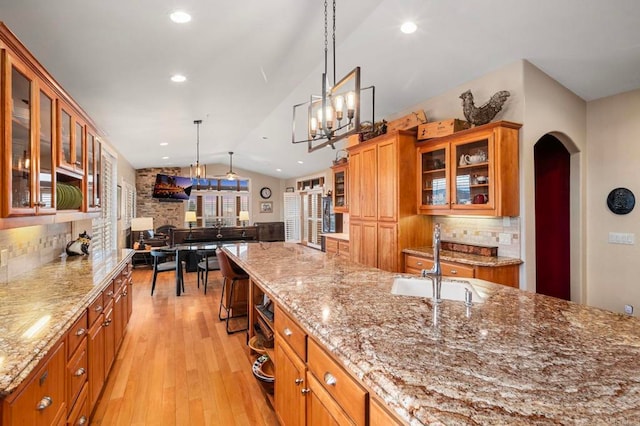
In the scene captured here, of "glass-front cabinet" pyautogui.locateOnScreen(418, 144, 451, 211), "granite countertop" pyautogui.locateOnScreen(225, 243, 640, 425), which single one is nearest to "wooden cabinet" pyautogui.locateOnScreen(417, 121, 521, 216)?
"glass-front cabinet" pyautogui.locateOnScreen(418, 144, 451, 211)

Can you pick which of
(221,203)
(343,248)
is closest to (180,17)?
(343,248)

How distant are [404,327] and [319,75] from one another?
3690mm

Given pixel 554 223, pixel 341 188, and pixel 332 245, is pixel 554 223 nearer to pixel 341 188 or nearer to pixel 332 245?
pixel 341 188

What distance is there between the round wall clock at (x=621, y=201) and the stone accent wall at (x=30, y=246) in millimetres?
5246

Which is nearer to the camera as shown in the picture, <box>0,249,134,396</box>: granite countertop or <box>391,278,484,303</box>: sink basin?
<box>0,249,134,396</box>: granite countertop

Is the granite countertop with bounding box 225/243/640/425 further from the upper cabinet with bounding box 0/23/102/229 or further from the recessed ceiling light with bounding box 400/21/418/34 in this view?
the recessed ceiling light with bounding box 400/21/418/34

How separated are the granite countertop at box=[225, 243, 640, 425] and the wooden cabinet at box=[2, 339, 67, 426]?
0.97 m

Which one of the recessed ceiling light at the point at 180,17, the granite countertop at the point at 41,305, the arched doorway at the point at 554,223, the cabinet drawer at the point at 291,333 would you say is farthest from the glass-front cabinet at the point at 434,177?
the granite countertop at the point at 41,305

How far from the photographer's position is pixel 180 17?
2.32 meters

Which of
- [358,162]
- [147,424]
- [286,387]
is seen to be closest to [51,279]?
[147,424]

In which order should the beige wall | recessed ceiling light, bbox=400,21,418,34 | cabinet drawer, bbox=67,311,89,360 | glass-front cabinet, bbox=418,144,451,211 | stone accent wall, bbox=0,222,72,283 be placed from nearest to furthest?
1. cabinet drawer, bbox=67,311,89,360
2. stone accent wall, bbox=0,222,72,283
3. recessed ceiling light, bbox=400,21,418,34
4. the beige wall
5. glass-front cabinet, bbox=418,144,451,211

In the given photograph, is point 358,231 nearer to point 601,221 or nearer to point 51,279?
point 601,221

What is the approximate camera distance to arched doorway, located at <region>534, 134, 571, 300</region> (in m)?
3.80

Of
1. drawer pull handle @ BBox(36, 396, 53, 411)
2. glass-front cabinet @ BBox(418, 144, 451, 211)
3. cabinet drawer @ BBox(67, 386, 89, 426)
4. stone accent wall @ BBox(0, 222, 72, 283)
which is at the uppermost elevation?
glass-front cabinet @ BBox(418, 144, 451, 211)
